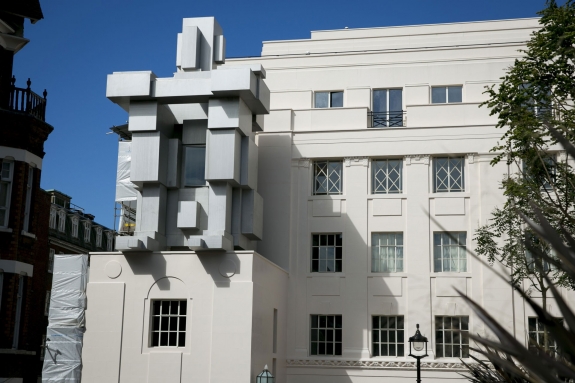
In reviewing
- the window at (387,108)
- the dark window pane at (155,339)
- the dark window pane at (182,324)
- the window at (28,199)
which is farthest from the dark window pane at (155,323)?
the window at (387,108)

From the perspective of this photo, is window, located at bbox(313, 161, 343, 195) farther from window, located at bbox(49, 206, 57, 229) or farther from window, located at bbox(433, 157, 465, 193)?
window, located at bbox(49, 206, 57, 229)

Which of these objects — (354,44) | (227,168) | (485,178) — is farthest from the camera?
(354,44)

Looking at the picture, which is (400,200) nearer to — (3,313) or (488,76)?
(488,76)

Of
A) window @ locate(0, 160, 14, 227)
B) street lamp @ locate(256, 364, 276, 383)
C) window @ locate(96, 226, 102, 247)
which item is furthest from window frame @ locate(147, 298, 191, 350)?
window @ locate(96, 226, 102, 247)

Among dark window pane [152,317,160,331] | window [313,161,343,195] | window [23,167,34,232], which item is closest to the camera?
dark window pane [152,317,160,331]

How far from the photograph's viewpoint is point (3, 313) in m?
26.2

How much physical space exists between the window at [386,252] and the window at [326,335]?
8.16ft

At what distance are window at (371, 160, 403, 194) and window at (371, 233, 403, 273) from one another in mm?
→ 1751

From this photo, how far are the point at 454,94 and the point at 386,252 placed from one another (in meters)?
7.18

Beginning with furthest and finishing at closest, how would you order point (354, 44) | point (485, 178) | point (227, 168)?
point (354, 44) < point (485, 178) < point (227, 168)

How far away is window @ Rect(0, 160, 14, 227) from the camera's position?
26.9 metres

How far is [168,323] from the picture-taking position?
27297 millimetres

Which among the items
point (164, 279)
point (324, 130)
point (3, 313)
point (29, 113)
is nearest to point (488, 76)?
point (324, 130)

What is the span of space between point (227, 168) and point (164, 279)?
4.34 metres
